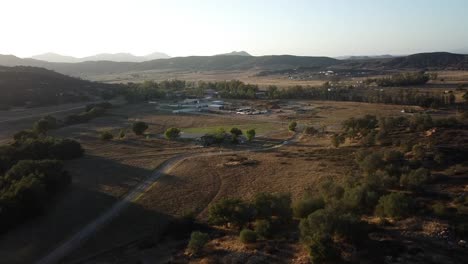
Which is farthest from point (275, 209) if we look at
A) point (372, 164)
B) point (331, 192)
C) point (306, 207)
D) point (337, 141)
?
point (337, 141)

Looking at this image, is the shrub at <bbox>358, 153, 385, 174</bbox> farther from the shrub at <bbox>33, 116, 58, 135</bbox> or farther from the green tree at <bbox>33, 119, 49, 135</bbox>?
the green tree at <bbox>33, 119, 49, 135</bbox>

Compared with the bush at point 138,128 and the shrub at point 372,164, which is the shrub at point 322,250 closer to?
the shrub at point 372,164

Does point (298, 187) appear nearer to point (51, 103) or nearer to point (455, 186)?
point (455, 186)

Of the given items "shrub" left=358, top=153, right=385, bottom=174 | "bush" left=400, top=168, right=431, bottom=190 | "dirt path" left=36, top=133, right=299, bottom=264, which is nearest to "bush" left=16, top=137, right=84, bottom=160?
"dirt path" left=36, top=133, right=299, bottom=264

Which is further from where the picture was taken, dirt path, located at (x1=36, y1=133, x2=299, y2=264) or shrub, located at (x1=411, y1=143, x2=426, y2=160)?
shrub, located at (x1=411, y1=143, x2=426, y2=160)

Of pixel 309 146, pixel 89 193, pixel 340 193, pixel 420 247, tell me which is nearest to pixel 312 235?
pixel 420 247

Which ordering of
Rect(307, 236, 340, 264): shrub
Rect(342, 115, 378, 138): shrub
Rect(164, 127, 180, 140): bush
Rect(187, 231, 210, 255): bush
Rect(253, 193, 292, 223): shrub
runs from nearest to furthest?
Rect(307, 236, 340, 264): shrub, Rect(187, 231, 210, 255): bush, Rect(253, 193, 292, 223): shrub, Rect(342, 115, 378, 138): shrub, Rect(164, 127, 180, 140): bush

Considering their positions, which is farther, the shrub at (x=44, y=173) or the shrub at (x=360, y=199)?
the shrub at (x=44, y=173)

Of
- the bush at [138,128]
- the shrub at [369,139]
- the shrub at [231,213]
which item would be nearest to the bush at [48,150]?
the bush at [138,128]
